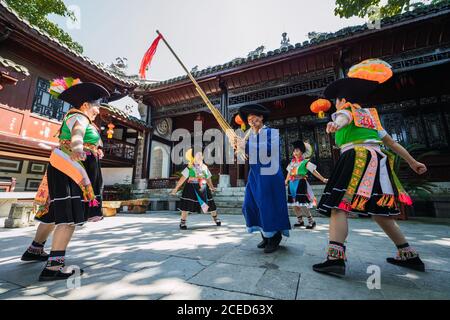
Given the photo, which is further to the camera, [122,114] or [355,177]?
[122,114]

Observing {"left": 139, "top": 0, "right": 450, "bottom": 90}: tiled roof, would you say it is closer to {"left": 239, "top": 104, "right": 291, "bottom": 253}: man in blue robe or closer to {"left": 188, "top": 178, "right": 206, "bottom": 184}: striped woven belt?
{"left": 188, "top": 178, "right": 206, "bottom": 184}: striped woven belt

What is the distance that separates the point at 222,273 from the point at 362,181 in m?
1.46

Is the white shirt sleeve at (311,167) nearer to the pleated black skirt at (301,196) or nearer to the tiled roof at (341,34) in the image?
the pleated black skirt at (301,196)

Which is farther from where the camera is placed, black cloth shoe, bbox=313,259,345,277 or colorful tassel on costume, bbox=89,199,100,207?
colorful tassel on costume, bbox=89,199,100,207

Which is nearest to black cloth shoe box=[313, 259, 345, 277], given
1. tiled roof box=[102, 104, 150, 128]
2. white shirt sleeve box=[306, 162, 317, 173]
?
white shirt sleeve box=[306, 162, 317, 173]

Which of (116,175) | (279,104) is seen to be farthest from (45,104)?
(279,104)

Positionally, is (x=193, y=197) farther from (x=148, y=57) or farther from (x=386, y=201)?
(x=148, y=57)

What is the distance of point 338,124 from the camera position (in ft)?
6.02

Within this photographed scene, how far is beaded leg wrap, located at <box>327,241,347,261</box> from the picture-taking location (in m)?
1.66

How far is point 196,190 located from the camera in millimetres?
4324

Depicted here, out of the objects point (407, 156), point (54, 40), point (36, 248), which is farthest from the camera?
point (54, 40)

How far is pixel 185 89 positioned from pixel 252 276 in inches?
382

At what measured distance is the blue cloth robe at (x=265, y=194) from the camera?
243 centimetres

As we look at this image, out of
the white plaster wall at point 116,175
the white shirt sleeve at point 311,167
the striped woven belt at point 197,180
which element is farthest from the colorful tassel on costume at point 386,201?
the white plaster wall at point 116,175
